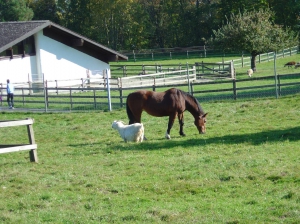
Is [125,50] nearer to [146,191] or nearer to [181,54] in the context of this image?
[181,54]

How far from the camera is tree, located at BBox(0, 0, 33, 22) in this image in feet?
230

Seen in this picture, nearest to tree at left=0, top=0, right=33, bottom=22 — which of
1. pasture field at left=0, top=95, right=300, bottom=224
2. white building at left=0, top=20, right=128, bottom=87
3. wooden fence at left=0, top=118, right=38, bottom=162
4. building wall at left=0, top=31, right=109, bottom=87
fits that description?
white building at left=0, top=20, right=128, bottom=87

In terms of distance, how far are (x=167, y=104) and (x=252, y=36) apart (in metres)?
29.0

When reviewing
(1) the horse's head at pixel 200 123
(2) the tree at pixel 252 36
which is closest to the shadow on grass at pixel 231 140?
(1) the horse's head at pixel 200 123

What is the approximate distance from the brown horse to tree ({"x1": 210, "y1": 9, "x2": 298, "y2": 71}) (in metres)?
27.6

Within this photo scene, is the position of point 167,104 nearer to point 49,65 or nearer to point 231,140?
point 231,140

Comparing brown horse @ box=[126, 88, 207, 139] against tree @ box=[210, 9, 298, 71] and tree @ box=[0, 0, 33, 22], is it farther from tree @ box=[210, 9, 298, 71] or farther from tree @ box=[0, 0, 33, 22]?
tree @ box=[0, 0, 33, 22]

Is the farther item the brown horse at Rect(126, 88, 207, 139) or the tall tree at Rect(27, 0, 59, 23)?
the tall tree at Rect(27, 0, 59, 23)

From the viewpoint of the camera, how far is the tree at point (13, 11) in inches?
2758

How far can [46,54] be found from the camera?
→ 1567 inches

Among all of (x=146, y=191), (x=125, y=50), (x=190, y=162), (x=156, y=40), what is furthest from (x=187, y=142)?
(x=156, y=40)

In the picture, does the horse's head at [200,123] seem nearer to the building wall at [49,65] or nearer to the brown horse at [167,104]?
the brown horse at [167,104]

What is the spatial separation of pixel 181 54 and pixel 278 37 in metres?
23.3

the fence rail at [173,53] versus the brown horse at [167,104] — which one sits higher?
the fence rail at [173,53]
